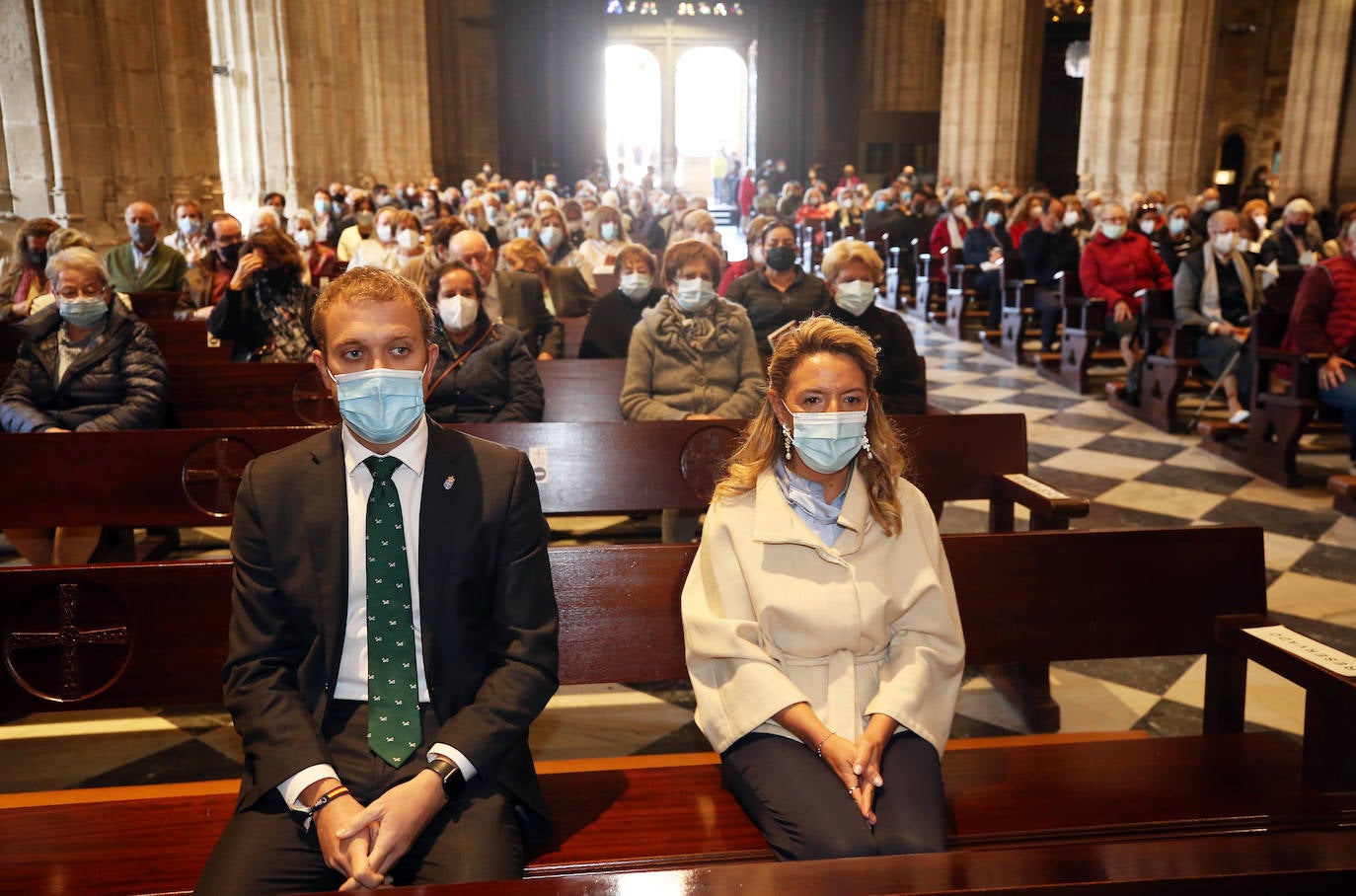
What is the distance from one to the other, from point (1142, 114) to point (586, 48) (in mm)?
24683

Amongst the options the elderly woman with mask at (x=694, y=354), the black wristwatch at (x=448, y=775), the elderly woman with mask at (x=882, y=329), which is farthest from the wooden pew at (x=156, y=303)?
the black wristwatch at (x=448, y=775)

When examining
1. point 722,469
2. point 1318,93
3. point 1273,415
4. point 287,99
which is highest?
point 1318,93

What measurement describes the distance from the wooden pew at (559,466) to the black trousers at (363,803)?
2.25m

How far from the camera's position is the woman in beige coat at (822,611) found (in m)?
2.28

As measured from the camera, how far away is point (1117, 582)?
292cm

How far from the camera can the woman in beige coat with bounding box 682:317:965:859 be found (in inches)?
89.7

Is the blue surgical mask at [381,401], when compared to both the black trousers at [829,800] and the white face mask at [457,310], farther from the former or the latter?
the white face mask at [457,310]

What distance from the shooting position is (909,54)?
32906mm

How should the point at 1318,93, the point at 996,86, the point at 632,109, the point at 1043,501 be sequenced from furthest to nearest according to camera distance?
the point at 632,109 → the point at 996,86 → the point at 1318,93 → the point at 1043,501

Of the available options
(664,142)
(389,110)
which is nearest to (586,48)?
(664,142)

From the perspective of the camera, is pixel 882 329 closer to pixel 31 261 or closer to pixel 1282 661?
pixel 1282 661

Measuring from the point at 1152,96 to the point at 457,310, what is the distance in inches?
552

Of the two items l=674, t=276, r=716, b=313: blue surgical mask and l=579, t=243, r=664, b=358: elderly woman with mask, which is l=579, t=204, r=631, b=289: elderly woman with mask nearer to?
l=579, t=243, r=664, b=358: elderly woman with mask

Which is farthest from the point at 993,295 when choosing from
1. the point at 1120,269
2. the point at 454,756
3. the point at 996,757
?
the point at 454,756
